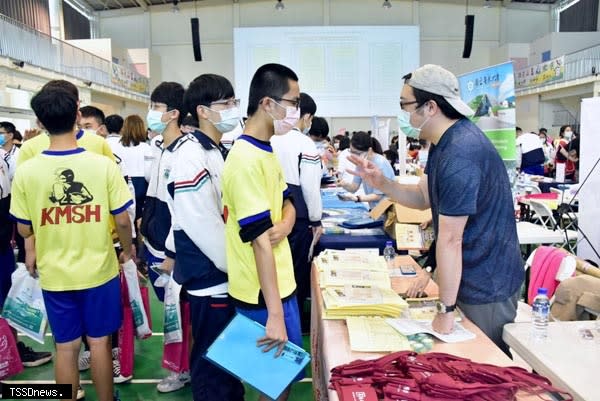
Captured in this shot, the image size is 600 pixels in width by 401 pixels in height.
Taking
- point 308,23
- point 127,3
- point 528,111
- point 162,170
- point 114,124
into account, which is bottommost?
Result: point 162,170

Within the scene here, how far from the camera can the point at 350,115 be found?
54.3 ft

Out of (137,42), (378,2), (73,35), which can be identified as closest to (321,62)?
(378,2)

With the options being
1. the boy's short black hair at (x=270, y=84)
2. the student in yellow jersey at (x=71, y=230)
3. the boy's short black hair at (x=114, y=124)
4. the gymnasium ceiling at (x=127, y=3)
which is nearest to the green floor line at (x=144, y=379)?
the student in yellow jersey at (x=71, y=230)

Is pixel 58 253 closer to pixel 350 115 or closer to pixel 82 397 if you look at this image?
pixel 82 397

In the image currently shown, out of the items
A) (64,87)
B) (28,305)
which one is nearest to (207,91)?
(64,87)

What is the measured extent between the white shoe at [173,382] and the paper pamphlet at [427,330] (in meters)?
1.48

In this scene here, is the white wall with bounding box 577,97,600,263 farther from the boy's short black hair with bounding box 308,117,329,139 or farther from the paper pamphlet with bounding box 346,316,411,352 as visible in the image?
the boy's short black hair with bounding box 308,117,329,139

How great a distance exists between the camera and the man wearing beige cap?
1.42 meters

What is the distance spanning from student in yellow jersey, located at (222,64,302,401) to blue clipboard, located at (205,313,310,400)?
3 cm

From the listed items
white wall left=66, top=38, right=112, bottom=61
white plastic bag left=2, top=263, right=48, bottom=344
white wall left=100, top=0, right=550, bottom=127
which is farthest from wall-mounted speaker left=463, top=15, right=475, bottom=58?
white plastic bag left=2, top=263, right=48, bottom=344

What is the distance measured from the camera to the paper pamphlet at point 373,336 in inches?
55.1

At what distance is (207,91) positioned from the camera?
6.08ft

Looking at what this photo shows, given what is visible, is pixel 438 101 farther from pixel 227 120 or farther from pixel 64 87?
pixel 64 87

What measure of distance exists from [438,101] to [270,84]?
1.74 feet
